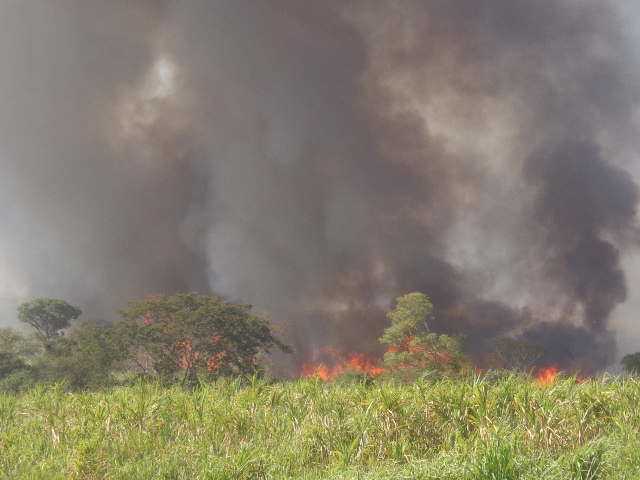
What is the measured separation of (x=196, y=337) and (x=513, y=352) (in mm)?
26793

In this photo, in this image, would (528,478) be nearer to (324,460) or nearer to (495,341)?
(324,460)

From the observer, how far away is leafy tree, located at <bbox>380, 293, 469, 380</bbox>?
103 feet

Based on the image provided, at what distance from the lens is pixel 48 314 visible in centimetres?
6356

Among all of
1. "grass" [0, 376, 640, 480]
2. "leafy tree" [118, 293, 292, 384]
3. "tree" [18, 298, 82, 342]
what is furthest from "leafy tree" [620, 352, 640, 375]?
"tree" [18, 298, 82, 342]

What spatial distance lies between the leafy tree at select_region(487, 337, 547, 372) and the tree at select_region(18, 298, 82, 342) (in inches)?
2017

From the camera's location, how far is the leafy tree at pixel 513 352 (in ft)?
138

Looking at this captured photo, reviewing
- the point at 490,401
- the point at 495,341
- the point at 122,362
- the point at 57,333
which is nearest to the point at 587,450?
the point at 490,401

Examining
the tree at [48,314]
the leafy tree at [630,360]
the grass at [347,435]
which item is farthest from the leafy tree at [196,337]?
the tree at [48,314]

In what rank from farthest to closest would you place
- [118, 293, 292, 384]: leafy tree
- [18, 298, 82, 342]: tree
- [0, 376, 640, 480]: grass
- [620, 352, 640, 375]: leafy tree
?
[18, 298, 82, 342]: tree
[620, 352, 640, 375]: leafy tree
[118, 293, 292, 384]: leafy tree
[0, 376, 640, 480]: grass

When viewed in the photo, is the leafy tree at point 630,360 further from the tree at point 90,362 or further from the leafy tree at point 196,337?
the tree at point 90,362

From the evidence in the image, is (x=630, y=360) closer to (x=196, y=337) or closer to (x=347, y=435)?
(x=196, y=337)

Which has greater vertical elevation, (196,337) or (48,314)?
(48,314)

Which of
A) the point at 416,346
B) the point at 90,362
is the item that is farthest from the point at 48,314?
the point at 416,346

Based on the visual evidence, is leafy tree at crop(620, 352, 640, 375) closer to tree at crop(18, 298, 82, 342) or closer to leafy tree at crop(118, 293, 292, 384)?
leafy tree at crop(118, 293, 292, 384)
